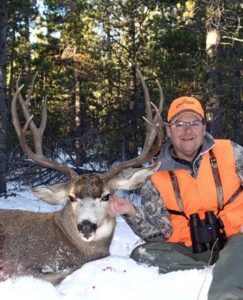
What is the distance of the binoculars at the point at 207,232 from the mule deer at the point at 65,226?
0.71m

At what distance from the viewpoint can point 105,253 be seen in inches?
207

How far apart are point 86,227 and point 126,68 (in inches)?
436

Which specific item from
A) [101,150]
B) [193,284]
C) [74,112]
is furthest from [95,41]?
[193,284]

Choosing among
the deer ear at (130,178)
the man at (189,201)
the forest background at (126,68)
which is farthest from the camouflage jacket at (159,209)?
the forest background at (126,68)

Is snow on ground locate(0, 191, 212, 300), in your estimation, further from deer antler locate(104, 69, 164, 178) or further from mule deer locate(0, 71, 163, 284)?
deer antler locate(104, 69, 164, 178)

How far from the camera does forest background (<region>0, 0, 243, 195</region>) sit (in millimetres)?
11938

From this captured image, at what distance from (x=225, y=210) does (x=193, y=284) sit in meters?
1.17

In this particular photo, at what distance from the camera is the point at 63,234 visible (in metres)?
5.28

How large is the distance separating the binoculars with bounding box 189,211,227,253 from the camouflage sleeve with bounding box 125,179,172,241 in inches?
12.6

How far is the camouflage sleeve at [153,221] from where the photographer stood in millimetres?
5426

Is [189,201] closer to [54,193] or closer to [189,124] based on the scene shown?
[189,124]

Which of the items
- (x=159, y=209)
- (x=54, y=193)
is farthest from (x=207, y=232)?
(x=54, y=193)

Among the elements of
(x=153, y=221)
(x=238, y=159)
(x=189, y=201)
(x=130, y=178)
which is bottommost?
(x=153, y=221)

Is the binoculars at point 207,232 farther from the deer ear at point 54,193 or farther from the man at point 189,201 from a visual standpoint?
the deer ear at point 54,193
